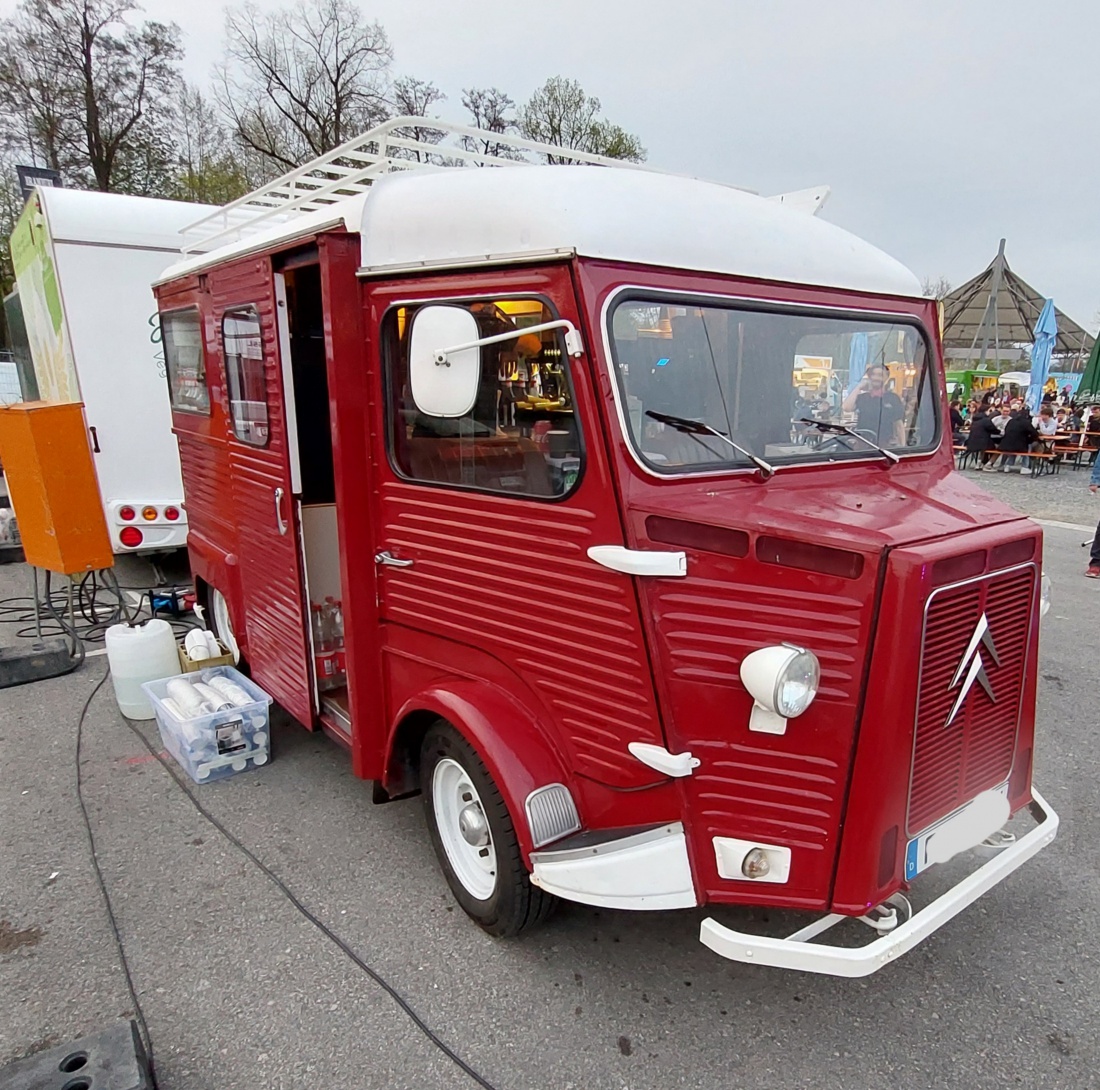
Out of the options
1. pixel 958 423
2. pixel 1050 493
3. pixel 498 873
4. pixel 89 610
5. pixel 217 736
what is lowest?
pixel 1050 493

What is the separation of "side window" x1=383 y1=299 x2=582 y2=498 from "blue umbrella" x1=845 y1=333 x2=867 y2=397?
118 cm

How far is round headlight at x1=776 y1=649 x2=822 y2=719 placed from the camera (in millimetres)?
1818

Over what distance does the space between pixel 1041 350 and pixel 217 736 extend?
19436 millimetres

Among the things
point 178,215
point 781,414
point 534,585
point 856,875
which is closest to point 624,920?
point 856,875

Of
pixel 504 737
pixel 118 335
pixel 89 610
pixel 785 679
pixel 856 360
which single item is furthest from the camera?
pixel 89 610

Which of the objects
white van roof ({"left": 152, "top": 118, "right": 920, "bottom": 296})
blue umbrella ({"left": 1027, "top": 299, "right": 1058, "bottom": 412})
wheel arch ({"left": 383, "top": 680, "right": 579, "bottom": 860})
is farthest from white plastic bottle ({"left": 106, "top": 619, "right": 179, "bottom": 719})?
blue umbrella ({"left": 1027, "top": 299, "right": 1058, "bottom": 412})

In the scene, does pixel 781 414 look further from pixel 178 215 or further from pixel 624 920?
pixel 178 215

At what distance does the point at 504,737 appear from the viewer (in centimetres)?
235

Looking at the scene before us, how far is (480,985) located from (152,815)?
6.12ft

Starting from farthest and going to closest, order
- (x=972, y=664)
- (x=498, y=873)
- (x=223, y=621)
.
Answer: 1. (x=223, y=621)
2. (x=498, y=873)
3. (x=972, y=664)

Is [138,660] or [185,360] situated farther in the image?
[185,360]

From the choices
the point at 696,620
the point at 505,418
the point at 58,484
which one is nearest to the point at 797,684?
the point at 696,620

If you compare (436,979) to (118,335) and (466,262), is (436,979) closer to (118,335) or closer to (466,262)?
(466,262)

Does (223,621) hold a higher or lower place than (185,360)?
lower
